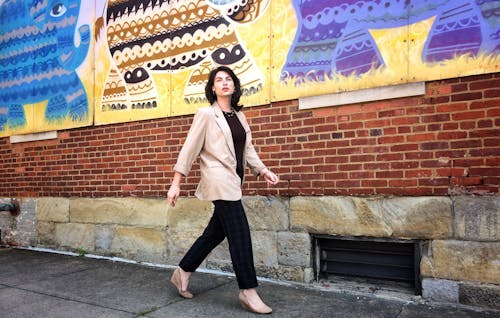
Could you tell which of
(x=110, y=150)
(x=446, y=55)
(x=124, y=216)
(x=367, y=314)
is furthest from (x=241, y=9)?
(x=367, y=314)

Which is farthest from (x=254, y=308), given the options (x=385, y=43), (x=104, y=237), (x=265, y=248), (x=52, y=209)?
(x=52, y=209)

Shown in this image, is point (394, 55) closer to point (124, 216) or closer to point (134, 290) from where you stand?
point (134, 290)

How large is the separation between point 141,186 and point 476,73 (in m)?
3.68

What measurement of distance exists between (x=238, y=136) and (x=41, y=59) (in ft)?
13.8

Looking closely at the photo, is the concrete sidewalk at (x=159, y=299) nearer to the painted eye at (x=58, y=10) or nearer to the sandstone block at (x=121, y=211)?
the sandstone block at (x=121, y=211)

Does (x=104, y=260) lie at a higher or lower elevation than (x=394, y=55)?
lower

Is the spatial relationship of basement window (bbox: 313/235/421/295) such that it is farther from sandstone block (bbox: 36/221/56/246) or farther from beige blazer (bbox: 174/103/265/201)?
sandstone block (bbox: 36/221/56/246)

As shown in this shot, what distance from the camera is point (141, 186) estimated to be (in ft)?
16.6

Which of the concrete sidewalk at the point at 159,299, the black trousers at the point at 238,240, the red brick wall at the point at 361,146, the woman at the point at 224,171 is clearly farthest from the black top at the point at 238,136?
the concrete sidewalk at the point at 159,299

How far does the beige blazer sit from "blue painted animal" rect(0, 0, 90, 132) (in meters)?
2.95

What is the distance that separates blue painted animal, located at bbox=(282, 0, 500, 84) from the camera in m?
3.21

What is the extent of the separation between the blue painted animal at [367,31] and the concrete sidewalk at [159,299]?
192 cm

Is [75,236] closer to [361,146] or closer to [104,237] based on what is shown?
[104,237]

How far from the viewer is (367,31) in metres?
3.64
